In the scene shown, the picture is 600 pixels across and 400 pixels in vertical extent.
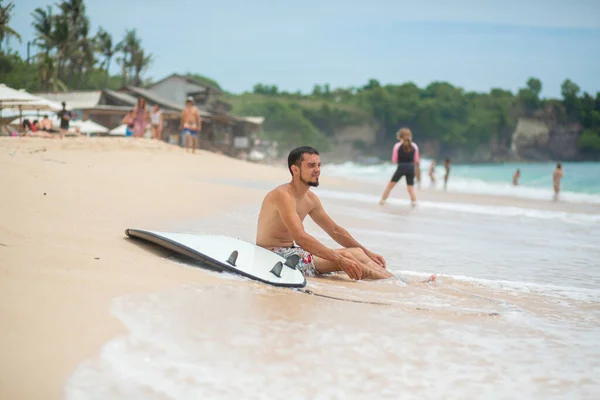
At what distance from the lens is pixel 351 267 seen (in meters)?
4.68

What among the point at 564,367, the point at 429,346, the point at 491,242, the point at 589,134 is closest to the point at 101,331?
the point at 429,346

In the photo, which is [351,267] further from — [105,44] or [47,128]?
[105,44]

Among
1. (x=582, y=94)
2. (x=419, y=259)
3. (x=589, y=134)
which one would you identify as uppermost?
(x=582, y=94)

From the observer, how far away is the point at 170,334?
9.89ft

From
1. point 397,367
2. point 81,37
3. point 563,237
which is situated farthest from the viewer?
point 81,37

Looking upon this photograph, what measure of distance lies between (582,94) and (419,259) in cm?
12324

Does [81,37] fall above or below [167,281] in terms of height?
above

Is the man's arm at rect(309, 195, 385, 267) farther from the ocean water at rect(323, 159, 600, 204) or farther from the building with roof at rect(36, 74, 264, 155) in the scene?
the building with roof at rect(36, 74, 264, 155)

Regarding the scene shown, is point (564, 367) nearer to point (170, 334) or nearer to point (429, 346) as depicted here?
point (429, 346)

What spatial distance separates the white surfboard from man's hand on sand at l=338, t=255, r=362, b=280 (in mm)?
395

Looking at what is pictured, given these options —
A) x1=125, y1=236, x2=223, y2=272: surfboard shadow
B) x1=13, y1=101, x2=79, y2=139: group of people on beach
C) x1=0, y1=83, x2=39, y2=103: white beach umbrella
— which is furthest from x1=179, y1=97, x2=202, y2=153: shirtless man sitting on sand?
x1=125, y1=236, x2=223, y2=272: surfboard shadow

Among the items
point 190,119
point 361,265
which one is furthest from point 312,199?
point 190,119

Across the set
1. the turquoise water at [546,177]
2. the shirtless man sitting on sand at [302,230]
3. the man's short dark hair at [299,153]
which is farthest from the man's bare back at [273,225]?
the turquoise water at [546,177]

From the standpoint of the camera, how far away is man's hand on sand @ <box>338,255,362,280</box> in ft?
15.2
